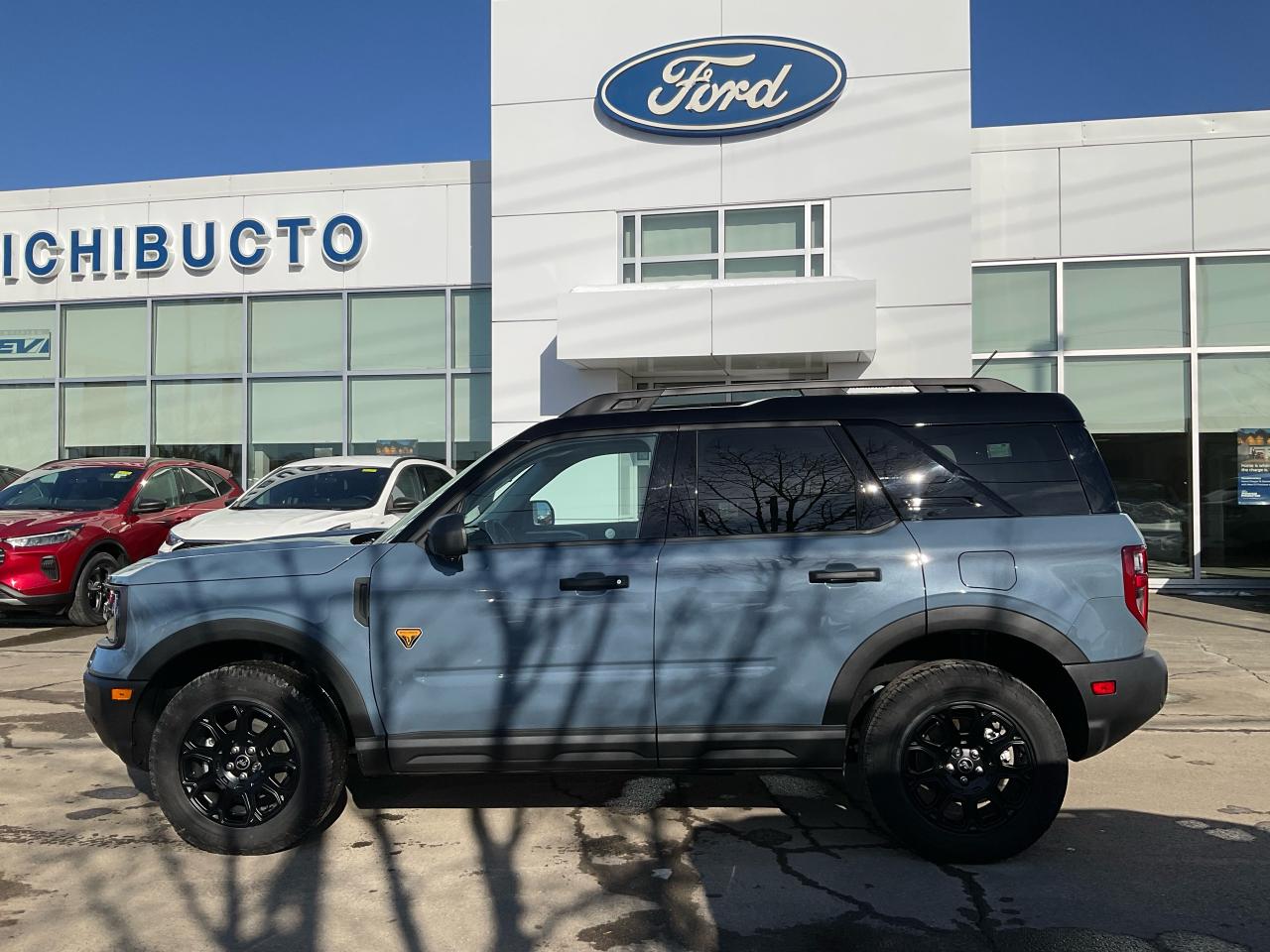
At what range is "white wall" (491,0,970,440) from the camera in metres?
11.4

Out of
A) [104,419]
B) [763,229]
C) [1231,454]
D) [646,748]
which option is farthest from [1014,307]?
[104,419]

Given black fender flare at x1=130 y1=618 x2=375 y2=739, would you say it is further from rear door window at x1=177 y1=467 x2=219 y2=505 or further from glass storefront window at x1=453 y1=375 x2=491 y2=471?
glass storefront window at x1=453 y1=375 x2=491 y2=471

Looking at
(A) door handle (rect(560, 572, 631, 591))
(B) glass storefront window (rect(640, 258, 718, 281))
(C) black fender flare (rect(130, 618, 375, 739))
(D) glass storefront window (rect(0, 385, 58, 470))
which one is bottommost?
(C) black fender flare (rect(130, 618, 375, 739))

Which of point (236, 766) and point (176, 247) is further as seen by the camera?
point (176, 247)

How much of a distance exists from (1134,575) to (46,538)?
31.3 feet

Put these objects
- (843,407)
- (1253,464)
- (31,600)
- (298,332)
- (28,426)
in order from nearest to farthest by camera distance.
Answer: (843,407) < (31,600) < (1253,464) < (298,332) < (28,426)

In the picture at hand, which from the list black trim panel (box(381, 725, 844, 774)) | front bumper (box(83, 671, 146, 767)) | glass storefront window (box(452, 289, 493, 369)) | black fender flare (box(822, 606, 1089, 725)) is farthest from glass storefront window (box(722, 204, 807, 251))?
front bumper (box(83, 671, 146, 767))

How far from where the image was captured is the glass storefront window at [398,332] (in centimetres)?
1409

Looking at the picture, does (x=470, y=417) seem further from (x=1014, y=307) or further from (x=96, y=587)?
(x=1014, y=307)

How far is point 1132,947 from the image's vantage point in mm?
3193

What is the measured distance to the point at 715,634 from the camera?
12.8 feet

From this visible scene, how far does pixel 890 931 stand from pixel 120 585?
3359mm

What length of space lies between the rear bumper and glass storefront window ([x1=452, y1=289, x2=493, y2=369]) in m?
11.1

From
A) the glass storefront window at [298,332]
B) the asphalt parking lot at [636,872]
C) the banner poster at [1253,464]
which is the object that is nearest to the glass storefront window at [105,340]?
the glass storefront window at [298,332]
